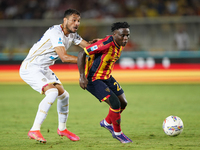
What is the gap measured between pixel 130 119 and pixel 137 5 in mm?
12881

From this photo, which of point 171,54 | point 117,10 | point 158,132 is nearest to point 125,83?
point 171,54

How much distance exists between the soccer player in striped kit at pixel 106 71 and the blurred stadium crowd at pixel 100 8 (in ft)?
43.5

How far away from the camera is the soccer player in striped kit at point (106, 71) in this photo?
16.1 ft

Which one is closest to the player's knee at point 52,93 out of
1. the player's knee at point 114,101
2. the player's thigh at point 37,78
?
the player's thigh at point 37,78

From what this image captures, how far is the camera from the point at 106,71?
5.27 meters

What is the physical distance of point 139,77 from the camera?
609 inches

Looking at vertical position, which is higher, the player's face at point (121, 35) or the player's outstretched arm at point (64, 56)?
the player's face at point (121, 35)

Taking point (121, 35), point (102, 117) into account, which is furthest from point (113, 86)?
point (102, 117)

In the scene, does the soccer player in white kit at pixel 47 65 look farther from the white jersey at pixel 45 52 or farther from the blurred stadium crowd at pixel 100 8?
the blurred stadium crowd at pixel 100 8

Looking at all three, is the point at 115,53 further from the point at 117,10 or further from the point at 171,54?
the point at 117,10

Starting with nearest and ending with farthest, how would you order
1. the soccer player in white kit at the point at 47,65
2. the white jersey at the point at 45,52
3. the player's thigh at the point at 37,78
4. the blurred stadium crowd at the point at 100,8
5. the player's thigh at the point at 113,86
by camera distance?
the soccer player in white kit at the point at 47,65 → the player's thigh at the point at 37,78 → the white jersey at the point at 45,52 → the player's thigh at the point at 113,86 → the blurred stadium crowd at the point at 100,8

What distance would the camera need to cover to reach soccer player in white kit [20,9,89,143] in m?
4.85

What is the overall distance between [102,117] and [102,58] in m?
2.46

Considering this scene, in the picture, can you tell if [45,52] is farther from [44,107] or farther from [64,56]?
[44,107]
